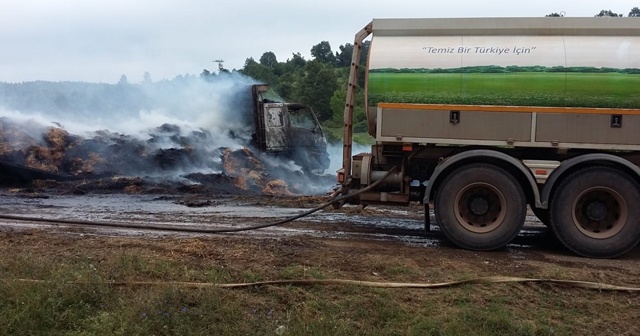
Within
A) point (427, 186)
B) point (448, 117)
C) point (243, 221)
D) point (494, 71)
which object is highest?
point (494, 71)

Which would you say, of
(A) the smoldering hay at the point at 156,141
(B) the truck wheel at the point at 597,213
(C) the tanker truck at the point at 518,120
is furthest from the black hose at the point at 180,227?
(A) the smoldering hay at the point at 156,141

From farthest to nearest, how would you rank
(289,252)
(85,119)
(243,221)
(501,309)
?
(85,119), (243,221), (289,252), (501,309)

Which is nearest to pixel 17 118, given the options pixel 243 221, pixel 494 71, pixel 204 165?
pixel 204 165

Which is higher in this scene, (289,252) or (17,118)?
(17,118)

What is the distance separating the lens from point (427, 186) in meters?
7.88

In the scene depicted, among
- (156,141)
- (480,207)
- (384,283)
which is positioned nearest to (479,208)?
(480,207)

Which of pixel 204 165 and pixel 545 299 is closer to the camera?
pixel 545 299

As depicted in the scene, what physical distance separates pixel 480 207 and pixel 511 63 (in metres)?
1.90

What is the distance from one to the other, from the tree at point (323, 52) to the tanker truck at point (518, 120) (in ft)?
274

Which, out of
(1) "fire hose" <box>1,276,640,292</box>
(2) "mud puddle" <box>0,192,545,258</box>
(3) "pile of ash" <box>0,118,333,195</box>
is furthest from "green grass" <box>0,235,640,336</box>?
(3) "pile of ash" <box>0,118,333,195</box>

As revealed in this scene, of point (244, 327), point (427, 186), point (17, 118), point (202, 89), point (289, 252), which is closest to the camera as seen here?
point (244, 327)

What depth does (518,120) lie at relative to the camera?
754cm

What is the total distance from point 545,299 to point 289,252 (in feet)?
9.73

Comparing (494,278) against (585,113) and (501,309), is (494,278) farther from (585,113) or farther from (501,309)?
(585,113)
